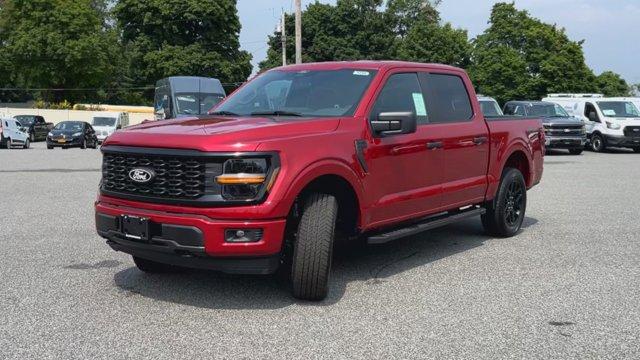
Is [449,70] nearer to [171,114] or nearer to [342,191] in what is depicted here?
[342,191]

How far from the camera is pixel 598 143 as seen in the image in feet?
85.3

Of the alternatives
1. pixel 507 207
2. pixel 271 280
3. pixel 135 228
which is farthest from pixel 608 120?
pixel 135 228

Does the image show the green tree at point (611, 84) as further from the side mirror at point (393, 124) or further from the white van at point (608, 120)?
the side mirror at point (393, 124)

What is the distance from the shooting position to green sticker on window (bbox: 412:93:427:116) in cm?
659

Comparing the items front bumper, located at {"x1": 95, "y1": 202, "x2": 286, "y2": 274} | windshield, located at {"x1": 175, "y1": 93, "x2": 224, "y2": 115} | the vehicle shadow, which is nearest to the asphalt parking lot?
the vehicle shadow

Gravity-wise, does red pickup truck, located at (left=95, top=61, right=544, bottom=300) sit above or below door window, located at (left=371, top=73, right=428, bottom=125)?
below

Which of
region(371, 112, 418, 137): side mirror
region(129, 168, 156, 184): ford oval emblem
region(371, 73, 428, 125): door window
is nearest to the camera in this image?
region(129, 168, 156, 184): ford oval emblem

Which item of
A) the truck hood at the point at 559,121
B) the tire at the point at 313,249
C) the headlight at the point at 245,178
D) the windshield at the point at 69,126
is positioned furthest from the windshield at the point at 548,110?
the headlight at the point at 245,178

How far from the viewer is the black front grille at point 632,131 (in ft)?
81.5

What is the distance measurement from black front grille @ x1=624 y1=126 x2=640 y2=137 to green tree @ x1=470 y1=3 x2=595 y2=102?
3146 cm

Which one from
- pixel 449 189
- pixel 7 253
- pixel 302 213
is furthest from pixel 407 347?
pixel 7 253

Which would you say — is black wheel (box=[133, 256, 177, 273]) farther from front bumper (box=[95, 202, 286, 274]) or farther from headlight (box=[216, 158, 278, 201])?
headlight (box=[216, 158, 278, 201])

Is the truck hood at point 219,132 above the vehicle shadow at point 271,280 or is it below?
above

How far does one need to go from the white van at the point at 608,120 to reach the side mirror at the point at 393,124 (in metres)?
21.7
